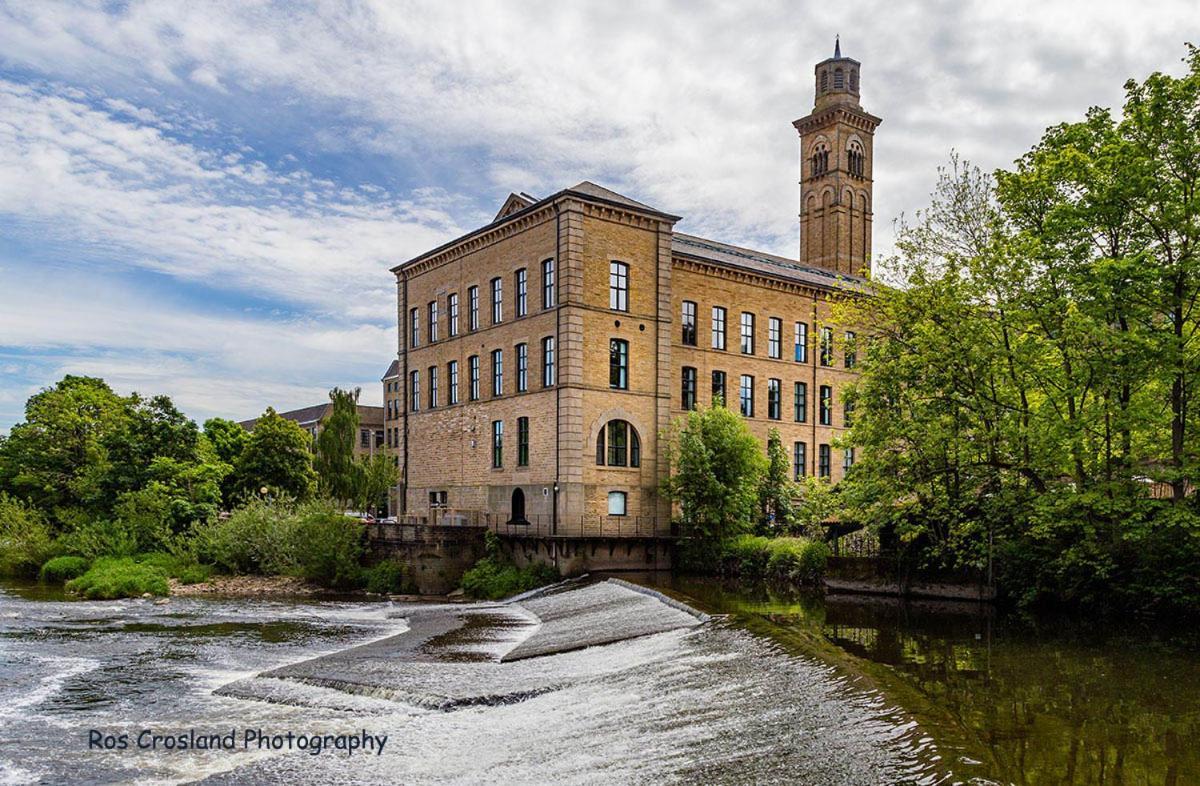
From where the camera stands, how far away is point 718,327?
40.8 meters

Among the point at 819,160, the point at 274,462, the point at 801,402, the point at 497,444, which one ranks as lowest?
the point at 274,462

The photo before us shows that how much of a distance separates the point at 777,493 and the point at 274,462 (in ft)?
92.8

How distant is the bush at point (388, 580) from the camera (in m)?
33.8

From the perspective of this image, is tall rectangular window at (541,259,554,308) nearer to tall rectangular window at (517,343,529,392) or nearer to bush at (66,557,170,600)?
tall rectangular window at (517,343,529,392)

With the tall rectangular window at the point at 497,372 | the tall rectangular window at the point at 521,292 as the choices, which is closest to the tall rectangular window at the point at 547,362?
the tall rectangular window at the point at 521,292

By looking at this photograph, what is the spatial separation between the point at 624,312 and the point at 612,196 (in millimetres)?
4610

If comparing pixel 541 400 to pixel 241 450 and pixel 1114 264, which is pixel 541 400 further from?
pixel 241 450

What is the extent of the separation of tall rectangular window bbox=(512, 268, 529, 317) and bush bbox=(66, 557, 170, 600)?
15949mm

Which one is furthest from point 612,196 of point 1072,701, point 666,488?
point 1072,701

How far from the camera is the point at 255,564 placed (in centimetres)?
3706

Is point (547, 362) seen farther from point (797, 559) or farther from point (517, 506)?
point (797, 559)

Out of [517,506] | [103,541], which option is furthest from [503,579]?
[103,541]

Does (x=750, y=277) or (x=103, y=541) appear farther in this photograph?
(x=750, y=277)

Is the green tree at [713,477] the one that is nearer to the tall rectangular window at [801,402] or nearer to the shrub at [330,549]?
the tall rectangular window at [801,402]
